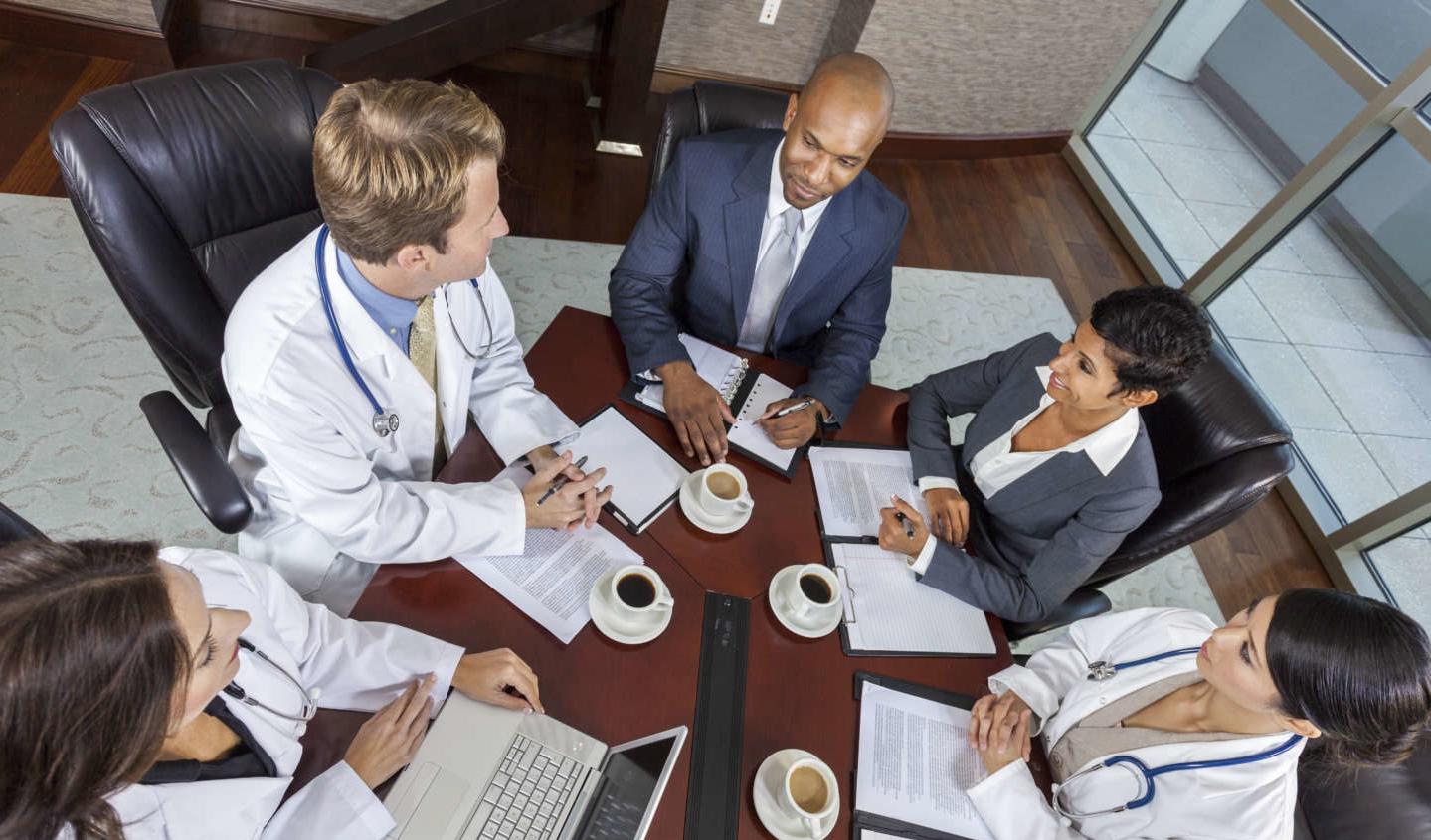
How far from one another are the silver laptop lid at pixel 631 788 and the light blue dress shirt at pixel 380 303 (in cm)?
80

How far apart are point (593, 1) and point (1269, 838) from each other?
3323 millimetres

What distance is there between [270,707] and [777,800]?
695 mm

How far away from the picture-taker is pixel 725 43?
12.6ft

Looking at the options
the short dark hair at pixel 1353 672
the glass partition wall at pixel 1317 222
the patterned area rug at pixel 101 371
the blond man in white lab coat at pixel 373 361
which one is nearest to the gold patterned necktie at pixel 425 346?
the blond man in white lab coat at pixel 373 361

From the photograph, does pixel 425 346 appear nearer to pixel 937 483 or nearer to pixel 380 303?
pixel 380 303

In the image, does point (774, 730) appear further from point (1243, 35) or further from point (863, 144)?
point (1243, 35)

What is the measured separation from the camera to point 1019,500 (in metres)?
1.76

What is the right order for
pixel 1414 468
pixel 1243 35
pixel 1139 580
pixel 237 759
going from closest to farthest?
pixel 237 759 < pixel 1139 580 < pixel 1414 468 < pixel 1243 35

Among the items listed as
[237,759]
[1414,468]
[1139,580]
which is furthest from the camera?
[1414,468]

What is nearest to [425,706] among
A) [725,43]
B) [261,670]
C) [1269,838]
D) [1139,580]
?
[261,670]

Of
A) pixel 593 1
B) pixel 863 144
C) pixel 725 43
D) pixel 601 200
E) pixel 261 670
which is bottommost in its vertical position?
pixel 601 200

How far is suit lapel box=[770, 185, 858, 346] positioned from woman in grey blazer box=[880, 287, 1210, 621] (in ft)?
1.19

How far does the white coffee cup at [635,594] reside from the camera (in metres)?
1.27

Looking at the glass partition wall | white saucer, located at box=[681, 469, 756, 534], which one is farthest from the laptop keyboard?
→ the glass partition wall
